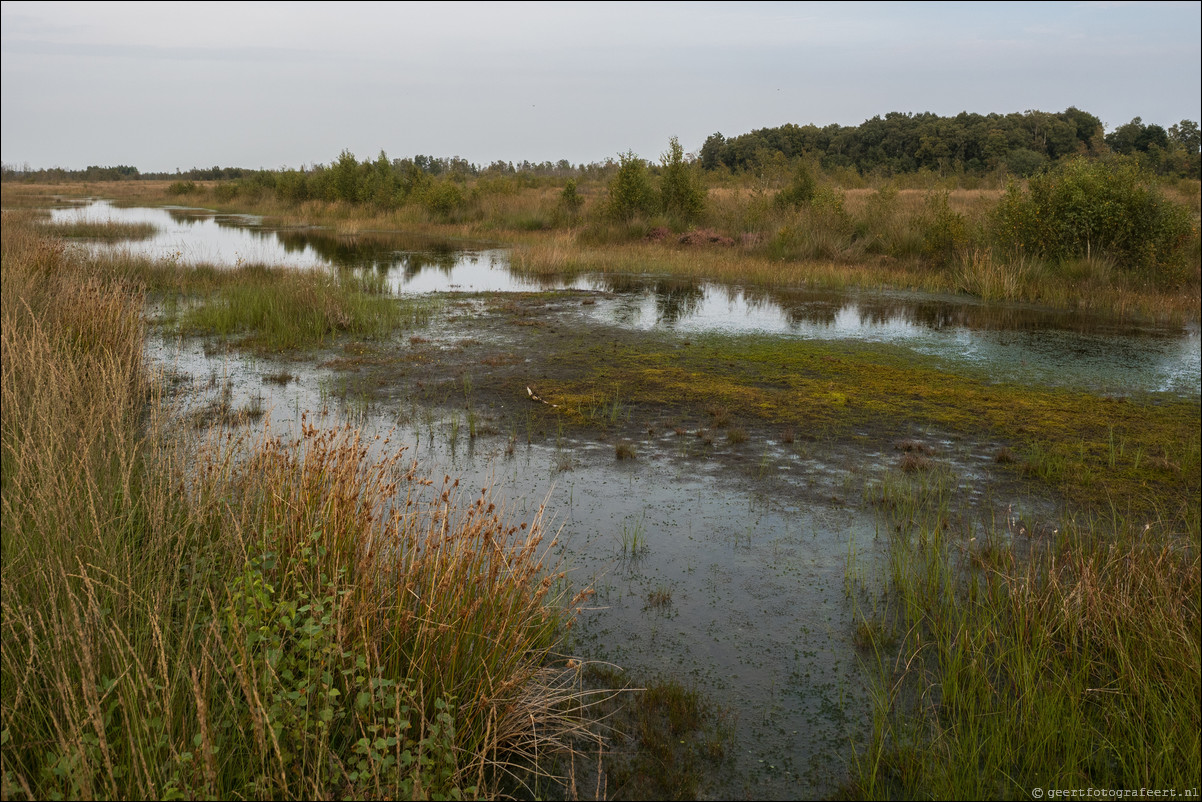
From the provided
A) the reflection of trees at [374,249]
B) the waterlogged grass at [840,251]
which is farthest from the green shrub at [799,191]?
the reflection of trees at [374,249]

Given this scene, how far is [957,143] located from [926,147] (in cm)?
173

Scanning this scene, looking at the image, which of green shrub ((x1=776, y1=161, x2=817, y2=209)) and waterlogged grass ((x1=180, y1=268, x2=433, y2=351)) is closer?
waterlogged grass ((x1=180, y1=268, x2=433, y2=351))

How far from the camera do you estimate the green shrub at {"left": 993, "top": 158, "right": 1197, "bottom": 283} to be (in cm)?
1605

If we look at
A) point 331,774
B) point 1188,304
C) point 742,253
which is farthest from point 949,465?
point 742,253

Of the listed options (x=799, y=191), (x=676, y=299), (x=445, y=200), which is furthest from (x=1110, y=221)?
(x=445, y=200)

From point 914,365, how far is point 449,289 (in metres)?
9.57

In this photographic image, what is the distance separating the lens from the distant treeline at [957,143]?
40.0m

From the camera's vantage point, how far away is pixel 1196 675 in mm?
3107

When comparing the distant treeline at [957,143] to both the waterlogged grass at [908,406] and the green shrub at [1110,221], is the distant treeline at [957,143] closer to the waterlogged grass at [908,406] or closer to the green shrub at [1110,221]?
the green shrub at [1110,221]

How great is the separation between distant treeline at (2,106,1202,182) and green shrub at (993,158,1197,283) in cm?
1452

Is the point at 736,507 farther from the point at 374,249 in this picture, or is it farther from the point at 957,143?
the point at 957,143

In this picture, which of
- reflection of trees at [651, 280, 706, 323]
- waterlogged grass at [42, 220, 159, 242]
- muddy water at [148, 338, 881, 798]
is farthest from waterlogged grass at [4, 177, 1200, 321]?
muddy water at [148, 338, 881, 798]

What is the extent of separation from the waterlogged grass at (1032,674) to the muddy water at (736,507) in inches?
8.4

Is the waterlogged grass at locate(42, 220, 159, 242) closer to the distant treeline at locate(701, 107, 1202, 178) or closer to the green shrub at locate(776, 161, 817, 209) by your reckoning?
the green shrub at locate(776, 161, 817, 209)
